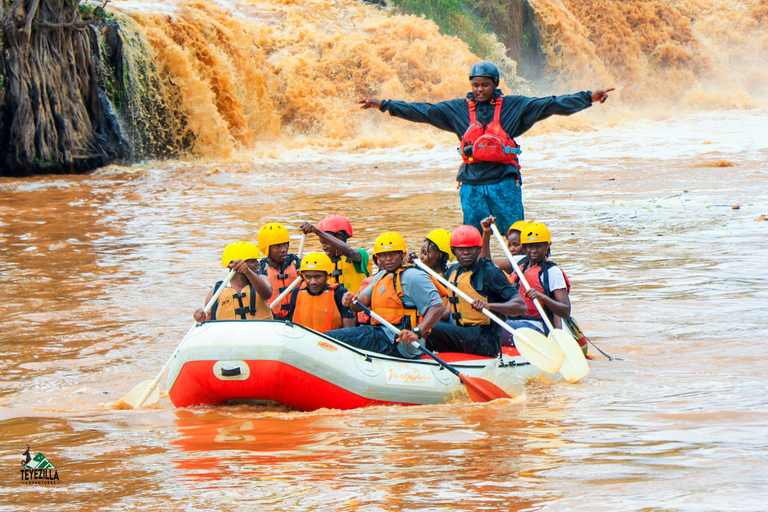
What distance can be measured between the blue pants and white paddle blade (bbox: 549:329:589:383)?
1058 millimetres

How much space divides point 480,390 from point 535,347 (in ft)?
1.66

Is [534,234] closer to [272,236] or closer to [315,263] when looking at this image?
[315,263]

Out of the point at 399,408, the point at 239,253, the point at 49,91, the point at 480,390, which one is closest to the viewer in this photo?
the point at 399,408

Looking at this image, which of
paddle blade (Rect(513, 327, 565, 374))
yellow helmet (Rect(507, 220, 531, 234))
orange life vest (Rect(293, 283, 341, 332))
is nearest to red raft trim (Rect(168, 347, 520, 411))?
orange life vest (Rect(293, 283, 341, 332))

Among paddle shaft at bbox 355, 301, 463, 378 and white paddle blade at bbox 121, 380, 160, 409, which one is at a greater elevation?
paddle shaft at bbox 355, 301, 463, 378

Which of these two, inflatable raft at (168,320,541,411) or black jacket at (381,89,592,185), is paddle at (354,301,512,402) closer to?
inflatable raft at (168,320,541,411)

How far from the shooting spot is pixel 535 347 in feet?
17.6

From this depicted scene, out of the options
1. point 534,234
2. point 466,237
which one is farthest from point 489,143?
point 466,237

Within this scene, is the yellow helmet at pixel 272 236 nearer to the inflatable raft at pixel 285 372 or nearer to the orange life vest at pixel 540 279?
the inflatable raft at pixel 285 372

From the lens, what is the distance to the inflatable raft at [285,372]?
4.71 m

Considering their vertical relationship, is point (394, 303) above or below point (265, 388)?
above

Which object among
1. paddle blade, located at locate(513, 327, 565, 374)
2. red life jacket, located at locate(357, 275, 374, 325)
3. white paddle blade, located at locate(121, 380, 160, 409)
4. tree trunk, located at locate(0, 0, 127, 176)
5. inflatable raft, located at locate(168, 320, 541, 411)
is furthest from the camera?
tree trunk, located at locate(0, 0, 127, 176)

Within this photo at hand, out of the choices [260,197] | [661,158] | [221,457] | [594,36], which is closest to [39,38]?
[260,197]

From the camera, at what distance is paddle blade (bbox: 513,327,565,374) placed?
17.4 ft
